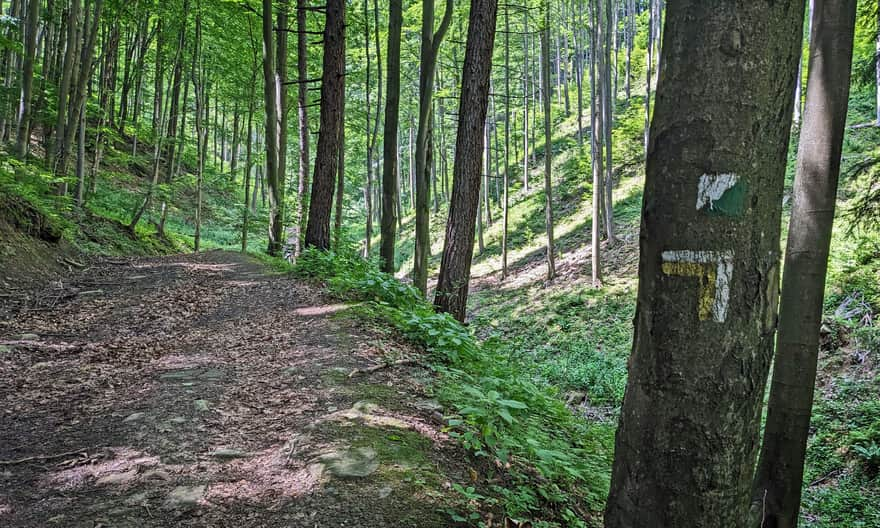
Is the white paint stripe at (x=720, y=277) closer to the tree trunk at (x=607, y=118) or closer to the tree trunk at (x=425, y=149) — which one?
the tree trunk at (x=425, y=149)

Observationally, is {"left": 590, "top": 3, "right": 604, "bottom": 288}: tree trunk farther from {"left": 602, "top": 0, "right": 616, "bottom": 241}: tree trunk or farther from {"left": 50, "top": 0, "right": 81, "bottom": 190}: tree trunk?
{"left": 50, "top": 0, "right": 81, "bottom": 190}: tree trunk

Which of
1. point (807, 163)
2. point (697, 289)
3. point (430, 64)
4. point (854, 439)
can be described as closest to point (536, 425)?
point (807, 163)

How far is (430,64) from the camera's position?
32.3ft

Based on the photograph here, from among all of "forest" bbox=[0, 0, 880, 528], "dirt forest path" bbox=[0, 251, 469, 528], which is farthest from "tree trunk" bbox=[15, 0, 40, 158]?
"dirt forest path" bbox=[0, 251, 469, 528]

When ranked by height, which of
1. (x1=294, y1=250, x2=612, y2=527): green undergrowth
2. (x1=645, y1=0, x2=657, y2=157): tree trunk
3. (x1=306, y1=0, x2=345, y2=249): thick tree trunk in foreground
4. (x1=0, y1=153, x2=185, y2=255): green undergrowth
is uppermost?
(x1=645, y1=0, x2=657, y2=157): tree trunk

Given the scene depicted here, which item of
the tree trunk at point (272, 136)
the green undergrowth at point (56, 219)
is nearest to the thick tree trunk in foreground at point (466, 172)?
the green undergrowth at point (56, 219)

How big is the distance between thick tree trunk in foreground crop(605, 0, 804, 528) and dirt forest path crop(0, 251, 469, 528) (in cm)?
116

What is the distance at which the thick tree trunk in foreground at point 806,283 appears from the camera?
3703 mm

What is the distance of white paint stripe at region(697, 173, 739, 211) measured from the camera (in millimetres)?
1557

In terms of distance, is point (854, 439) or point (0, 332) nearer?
point (0, 332)

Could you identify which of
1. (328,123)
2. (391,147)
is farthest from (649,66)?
(328,123)

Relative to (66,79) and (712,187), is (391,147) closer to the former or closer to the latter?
(66,79)

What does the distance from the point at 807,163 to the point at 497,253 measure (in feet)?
69.5

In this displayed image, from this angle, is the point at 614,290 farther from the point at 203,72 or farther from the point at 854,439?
the point at 203,72
